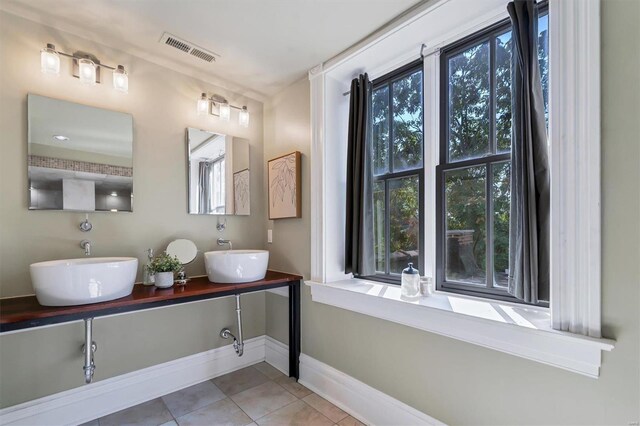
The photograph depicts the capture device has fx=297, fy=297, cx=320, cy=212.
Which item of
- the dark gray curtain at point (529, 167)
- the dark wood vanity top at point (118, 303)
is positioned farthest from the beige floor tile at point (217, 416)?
the dark gray curtain at point (529, 167)

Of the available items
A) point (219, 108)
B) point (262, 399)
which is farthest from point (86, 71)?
point (262, 399)

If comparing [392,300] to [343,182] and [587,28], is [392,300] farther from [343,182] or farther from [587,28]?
[587,28]

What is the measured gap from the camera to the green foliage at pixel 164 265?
1.85 metres

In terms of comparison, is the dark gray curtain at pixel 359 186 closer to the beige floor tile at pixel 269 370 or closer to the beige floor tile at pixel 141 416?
the beige floor tile at pixel 269 370

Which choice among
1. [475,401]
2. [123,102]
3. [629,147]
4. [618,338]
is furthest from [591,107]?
[123,102]

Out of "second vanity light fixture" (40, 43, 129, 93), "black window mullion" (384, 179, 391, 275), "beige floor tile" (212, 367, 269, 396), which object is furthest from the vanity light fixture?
"beige floor tile" (212, 367, 269, 396)

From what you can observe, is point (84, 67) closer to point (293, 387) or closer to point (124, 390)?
point (124, 390)

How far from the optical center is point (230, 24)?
5.56 ft

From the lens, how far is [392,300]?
1632mm

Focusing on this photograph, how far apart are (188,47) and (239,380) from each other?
2360 mm

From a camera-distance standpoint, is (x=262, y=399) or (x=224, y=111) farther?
(x=224, y=111)

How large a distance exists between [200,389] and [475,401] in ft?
5.81

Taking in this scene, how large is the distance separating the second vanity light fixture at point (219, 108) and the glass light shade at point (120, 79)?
0.49m

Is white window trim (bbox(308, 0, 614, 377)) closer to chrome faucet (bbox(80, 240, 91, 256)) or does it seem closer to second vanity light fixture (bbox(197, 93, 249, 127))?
second vanity light fixture (bbox(197, 93, 249, 127))
